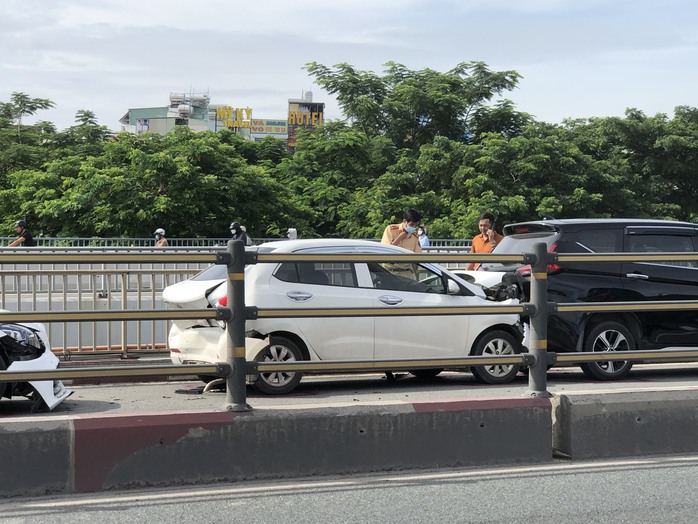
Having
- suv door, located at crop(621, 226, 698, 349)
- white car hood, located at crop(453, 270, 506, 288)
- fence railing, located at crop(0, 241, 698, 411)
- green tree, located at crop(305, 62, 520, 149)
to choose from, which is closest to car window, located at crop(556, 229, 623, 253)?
suv door, located at crop(621, 226, 698, 349)

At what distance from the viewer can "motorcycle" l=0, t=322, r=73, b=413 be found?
7.93m

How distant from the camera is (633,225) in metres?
11.2

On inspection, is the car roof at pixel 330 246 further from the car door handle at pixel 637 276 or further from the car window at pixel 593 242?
the car door handle at pixel 637 276

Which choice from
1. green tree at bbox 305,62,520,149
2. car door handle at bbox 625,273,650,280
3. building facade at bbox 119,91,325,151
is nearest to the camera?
car door handle at bbox 625,273,650,280

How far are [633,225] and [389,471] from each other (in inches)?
254

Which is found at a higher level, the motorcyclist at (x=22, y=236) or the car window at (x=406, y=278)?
the motorcyclist at (x=22, y=236)

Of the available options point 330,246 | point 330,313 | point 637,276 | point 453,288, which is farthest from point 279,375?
point 637,276

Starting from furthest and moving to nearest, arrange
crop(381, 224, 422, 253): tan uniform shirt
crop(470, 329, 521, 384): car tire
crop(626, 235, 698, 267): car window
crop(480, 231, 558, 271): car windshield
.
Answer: crop(381, 224, 422, 253): tan uniform shirt → crop(626, 235, 698, 267): car window → crop(480, 231, 558, 271): car windshield → crop(470, 329, 521, 384): car tire

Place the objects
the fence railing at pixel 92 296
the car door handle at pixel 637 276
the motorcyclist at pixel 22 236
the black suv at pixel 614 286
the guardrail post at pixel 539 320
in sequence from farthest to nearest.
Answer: the motorcyclist at pixel 22 236 → the fence railing at pixel 92 296 → the car door handle at pixel 637 276 → the black suv at pixel 614 286 → the guardrail post at pixel 539 320

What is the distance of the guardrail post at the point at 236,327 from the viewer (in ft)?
17.7

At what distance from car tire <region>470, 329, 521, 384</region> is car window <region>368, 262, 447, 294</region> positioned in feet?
2.41

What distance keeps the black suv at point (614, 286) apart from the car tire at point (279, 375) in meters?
2.62

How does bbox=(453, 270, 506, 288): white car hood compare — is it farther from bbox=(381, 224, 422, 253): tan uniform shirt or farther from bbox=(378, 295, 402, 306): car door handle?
bbox=(381, 224, 422, 253): tan uniform shirt

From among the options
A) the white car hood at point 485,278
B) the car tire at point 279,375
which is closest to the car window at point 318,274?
the car tire at point 279,375
